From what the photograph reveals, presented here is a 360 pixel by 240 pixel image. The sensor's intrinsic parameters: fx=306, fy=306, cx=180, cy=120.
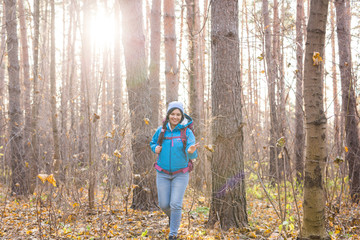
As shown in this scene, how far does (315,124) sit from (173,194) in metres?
1.95

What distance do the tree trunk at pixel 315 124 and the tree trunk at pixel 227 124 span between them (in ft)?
4.53

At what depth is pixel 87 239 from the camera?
13.0 ft

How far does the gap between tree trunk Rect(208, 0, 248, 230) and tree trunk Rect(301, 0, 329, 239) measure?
138 centimetres

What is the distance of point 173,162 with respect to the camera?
3875mm

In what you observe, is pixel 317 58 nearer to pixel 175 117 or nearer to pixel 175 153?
pixel 175 117

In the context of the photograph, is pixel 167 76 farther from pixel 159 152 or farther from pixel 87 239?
pixel 87 239

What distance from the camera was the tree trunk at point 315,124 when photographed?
2.65 m

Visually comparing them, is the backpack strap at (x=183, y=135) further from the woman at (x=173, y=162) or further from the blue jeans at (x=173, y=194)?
the blue jeans at (x=173, y=194)

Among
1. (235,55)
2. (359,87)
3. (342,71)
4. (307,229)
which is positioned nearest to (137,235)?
(307,229)

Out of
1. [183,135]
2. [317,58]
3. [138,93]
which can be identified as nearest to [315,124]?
[317,58]

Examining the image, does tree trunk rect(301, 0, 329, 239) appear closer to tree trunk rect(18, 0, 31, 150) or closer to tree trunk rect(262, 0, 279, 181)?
tree trunk rect(262, 0, 279, 181)

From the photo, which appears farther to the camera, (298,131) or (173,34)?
(298,131)

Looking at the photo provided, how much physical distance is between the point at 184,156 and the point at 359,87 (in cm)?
255

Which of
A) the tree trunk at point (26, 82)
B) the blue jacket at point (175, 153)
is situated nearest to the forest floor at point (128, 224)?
the blue jacket at point (175, 153)
